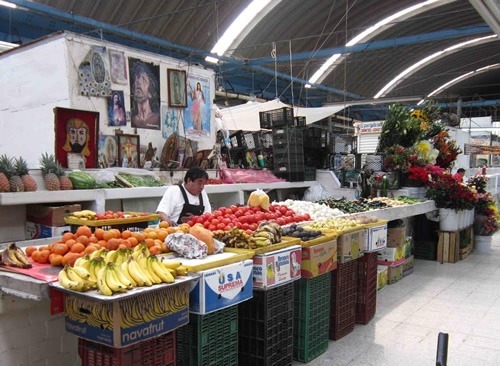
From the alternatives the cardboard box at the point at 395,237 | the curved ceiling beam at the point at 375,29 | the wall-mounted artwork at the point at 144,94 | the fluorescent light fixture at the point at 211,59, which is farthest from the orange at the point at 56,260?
the curved ceiling beam at the point at 375,29

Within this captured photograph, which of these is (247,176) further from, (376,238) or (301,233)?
(301,233)

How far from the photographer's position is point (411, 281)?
267 inches

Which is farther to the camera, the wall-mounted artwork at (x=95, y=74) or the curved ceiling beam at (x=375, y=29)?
the curved ceiling beam at (x=375, y=29)

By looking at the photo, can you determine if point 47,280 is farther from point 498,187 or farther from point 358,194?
point 498,187

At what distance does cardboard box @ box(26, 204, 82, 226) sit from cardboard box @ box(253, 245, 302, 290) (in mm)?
2981

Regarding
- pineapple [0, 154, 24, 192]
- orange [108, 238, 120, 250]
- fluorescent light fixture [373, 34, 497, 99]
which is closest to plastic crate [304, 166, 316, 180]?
pineapple [0, 154, 24, 192]

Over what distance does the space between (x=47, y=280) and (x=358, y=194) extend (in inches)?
309

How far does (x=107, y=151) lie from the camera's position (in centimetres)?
691

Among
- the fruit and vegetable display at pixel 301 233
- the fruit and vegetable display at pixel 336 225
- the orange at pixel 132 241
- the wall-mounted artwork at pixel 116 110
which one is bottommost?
the fruit and vegetable display at pixel 336 225

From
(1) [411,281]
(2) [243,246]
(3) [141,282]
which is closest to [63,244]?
(3) [141,282]

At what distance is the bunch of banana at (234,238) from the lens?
11.2 feet

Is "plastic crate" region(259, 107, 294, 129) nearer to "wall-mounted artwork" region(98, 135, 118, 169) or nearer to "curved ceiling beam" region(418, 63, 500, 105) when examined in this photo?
"wall-mounted artwork" region(98, 135, 118, 169)

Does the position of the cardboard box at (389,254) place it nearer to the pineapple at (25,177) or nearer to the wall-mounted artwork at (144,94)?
the wall-mounted artwork at (144,94)

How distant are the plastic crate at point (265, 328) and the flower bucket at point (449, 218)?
5.70m
